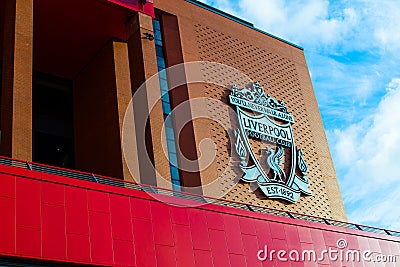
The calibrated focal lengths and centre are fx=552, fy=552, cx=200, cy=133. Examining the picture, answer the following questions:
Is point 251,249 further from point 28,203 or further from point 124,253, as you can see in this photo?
point 28,203

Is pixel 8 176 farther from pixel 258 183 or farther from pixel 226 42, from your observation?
pixel 226 42

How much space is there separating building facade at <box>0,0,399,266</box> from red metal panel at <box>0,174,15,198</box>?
0.04 m

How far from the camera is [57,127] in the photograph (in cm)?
3297

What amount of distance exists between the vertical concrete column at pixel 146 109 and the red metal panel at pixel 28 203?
8970 millimetres

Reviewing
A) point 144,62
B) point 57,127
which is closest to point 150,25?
point 144,62

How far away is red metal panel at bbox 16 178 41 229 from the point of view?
15.9m

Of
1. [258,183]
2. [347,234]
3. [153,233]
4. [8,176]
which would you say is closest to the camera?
[8,176]

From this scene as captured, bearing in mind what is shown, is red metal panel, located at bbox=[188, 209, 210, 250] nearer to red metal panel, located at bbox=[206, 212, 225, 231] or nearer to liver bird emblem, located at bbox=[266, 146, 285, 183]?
red metal panel, located at bbox=[206, 212, 225, 231]

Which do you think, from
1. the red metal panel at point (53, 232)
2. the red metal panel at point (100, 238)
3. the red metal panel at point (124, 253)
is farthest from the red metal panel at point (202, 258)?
the red metal panel at point (53, 232)

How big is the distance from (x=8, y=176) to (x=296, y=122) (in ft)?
77.6

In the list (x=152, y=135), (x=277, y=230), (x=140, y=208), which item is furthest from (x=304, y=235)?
(x=152, y=135)

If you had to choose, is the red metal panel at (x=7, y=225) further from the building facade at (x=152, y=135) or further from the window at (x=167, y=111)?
the window at (x=167, y=111)

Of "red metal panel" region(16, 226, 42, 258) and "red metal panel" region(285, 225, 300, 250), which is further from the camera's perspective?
"red metal panel" region(285, 225, 300, 250)

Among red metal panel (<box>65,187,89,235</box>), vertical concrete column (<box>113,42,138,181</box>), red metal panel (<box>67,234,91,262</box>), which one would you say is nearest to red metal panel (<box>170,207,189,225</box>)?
red metal panel (<box>65,187,89,235</box>)
